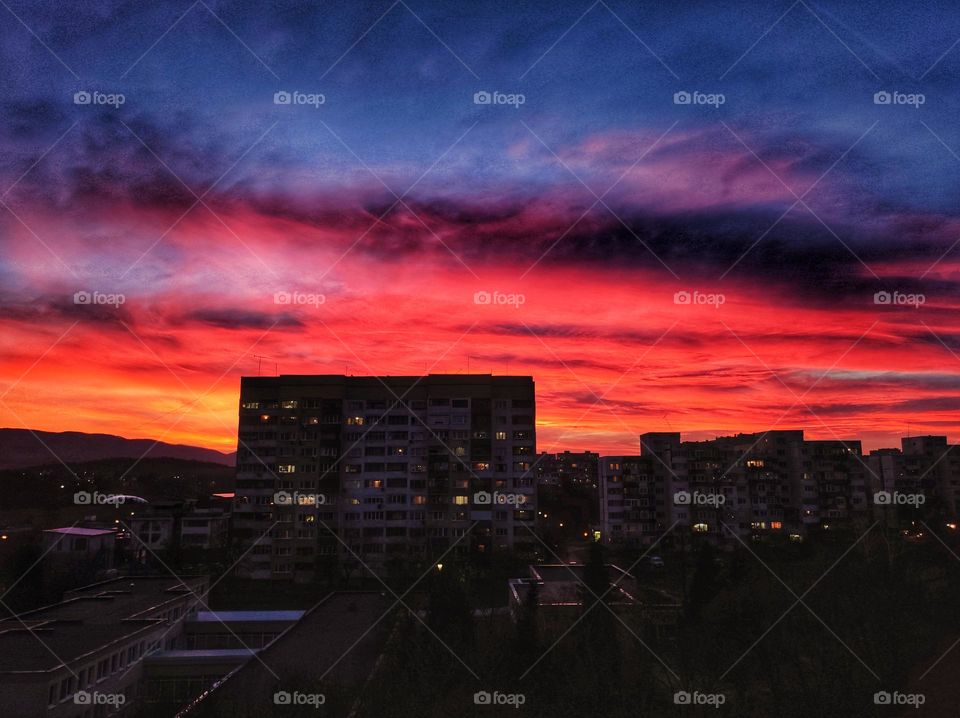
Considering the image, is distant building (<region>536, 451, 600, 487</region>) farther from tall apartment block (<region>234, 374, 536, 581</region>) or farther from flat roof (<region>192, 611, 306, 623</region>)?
flat roof (<region>192, 611, 306, 623</region>)

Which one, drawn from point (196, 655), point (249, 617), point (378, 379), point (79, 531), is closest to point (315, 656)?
point (196, 655)

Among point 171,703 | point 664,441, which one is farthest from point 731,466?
point 171,703

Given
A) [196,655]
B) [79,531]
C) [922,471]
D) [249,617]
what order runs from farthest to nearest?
[922,471] < [79,531] < [249,617] < [196,655]

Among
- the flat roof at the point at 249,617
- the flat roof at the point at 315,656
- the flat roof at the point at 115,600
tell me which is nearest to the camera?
the flat roof at the point at 315,656

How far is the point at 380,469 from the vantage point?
21.7m

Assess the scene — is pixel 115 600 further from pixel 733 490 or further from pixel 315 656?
pixel 733 490

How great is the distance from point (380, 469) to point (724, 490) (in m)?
13.9

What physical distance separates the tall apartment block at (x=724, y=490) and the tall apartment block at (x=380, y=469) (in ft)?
Result: 21.0

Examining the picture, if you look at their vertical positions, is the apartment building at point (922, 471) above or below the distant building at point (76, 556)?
above

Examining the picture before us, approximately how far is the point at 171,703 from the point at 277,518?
11247mm

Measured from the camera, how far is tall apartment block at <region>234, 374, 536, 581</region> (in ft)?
68.3

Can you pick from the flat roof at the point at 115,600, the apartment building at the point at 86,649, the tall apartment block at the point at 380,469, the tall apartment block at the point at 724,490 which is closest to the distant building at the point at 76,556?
the flat roof at the point at 115,600

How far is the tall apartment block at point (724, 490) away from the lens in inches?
1000

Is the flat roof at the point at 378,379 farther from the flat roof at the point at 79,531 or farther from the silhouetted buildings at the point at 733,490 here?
the silhouetted buildings at the point at 733,490
